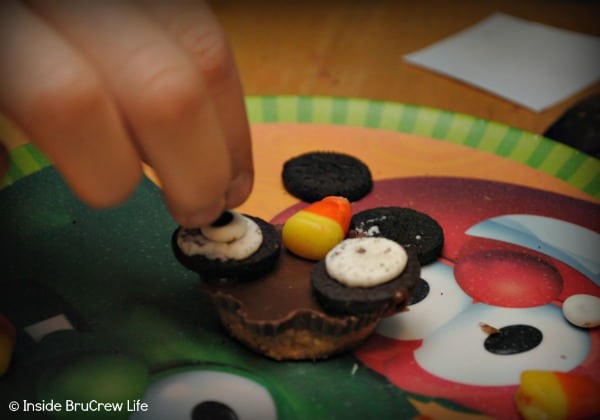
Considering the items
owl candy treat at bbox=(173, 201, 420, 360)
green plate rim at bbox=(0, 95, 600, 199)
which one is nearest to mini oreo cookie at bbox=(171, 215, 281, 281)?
owl candy treat at bbox=(173, 201, 420, 360)

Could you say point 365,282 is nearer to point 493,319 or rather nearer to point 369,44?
point 493,319

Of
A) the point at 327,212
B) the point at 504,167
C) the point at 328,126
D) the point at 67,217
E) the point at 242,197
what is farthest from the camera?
the point at 328,126

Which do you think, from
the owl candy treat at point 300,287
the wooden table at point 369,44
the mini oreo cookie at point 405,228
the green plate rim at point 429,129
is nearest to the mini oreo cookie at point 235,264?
the owl candy treat at point 300,287

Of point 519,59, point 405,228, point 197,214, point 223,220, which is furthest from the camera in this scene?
point 519,59

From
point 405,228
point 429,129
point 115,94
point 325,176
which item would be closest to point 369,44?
point 429,129

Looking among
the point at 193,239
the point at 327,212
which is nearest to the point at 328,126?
the point at 327,212

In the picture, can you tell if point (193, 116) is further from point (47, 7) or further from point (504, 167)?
point (504, 167)
